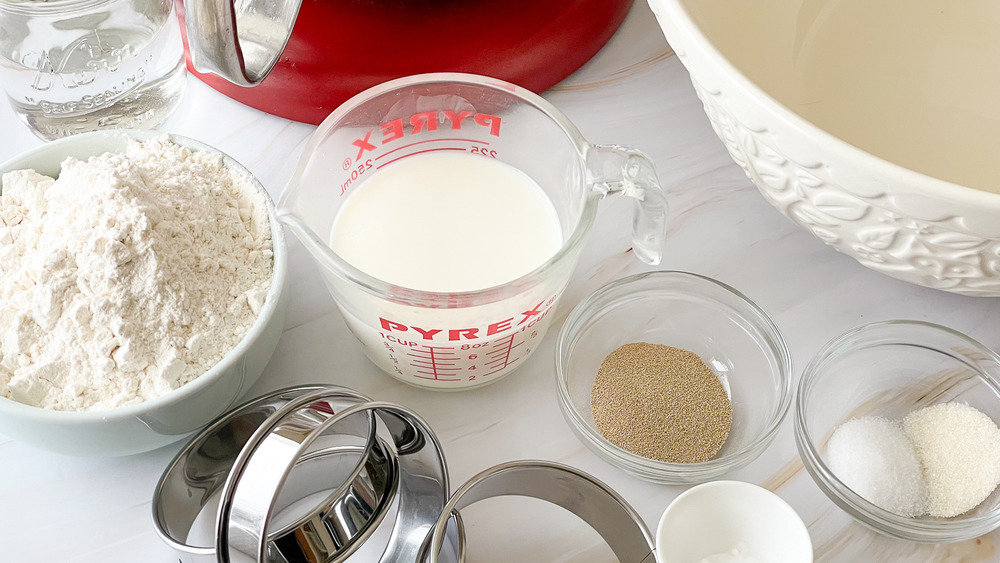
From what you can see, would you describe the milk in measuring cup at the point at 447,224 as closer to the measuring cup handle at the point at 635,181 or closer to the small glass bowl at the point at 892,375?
the measuring cup handle at the point at 635,181

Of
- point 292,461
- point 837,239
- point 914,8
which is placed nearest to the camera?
point 292,461

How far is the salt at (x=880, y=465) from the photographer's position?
0.66 meters

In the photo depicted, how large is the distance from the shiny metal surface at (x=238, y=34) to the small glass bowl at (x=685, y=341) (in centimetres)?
31

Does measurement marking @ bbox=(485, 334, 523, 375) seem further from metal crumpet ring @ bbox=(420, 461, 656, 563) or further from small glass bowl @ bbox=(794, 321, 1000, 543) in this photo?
small glass bowl @ bbox=(794, 321, 1000, 543)

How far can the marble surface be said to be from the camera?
67 cm

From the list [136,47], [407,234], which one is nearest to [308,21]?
[136,47]

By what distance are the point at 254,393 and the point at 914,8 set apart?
2.30 feet

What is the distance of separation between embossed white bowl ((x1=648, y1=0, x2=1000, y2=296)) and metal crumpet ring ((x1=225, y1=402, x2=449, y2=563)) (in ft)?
0.99

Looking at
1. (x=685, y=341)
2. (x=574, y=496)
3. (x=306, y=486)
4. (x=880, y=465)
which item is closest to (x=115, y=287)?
(x=306, y=486)

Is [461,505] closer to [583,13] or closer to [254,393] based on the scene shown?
[254,393]

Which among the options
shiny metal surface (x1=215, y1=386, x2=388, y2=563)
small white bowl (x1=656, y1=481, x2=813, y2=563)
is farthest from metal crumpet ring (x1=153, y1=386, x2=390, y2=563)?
small white bowl (x1=656, y1=481, x2=813, y2=563)

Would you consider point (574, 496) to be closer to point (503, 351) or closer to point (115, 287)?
point (503, 351)

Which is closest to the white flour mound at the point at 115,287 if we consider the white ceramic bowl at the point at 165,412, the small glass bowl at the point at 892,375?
the white ceramic bowl at the point at 165,412

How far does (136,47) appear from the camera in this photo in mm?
825
